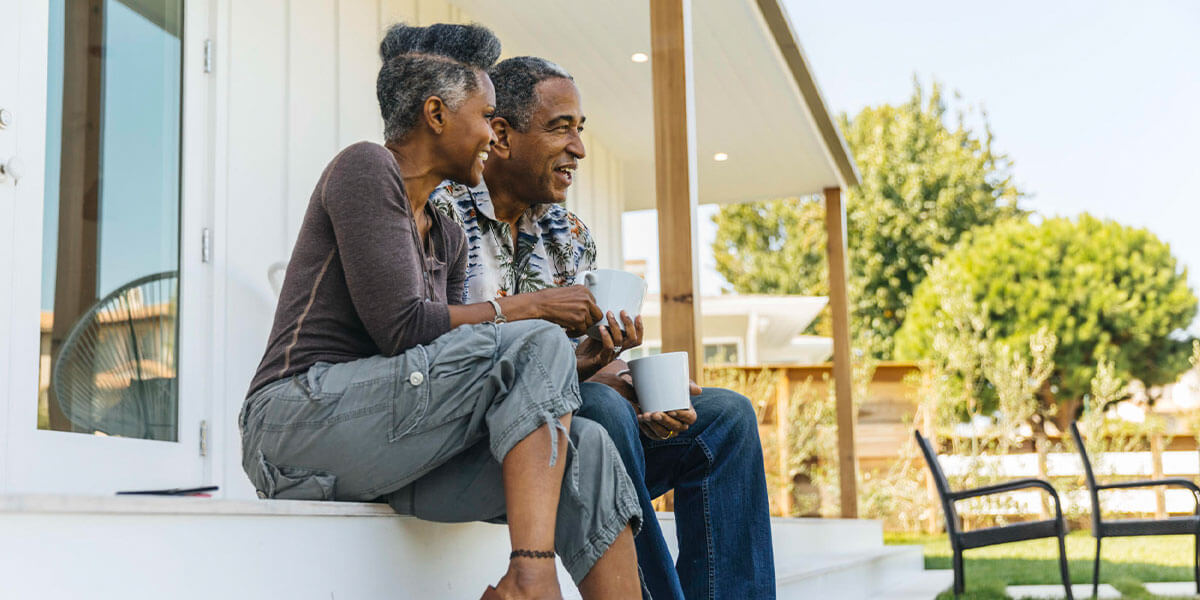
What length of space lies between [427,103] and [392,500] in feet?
1.84

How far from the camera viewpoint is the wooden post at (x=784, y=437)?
938cm

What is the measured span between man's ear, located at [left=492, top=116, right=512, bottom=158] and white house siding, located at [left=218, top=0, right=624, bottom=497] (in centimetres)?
134

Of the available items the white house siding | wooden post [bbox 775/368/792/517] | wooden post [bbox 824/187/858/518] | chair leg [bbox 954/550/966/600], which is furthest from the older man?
wooden post [bbox 775/368/792/517]

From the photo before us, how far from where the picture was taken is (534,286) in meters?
2.04

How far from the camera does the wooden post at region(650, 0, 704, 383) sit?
315cm

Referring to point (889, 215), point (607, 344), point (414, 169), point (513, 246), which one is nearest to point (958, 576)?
point (513, 246)

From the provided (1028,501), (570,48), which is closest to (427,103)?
(570,48)

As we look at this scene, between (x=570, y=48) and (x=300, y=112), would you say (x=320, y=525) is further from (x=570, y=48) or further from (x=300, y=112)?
(x=570, y=48)

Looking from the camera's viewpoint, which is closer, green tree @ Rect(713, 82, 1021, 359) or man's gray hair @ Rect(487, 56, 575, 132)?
man's gray hair @ Rect(487, 56, 575, 132)

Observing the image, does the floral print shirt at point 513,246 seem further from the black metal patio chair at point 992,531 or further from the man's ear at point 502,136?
the black metal patio chair at point 992,531

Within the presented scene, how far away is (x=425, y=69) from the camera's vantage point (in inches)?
63.9

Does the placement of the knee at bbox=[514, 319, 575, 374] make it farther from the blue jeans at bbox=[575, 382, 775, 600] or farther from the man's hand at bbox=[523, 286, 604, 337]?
the blue jeans at bbox=[575, 382, 775, 600]

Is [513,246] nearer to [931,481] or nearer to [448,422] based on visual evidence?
[448,422]

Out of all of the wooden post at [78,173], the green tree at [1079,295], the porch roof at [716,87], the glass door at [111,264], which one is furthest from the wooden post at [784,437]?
the wooden post at [78,173]
